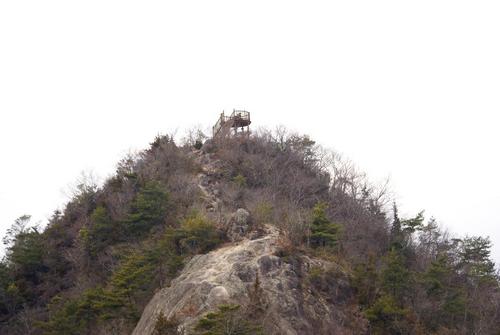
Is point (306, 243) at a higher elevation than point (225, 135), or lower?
lower

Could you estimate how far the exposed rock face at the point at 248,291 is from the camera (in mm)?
19562

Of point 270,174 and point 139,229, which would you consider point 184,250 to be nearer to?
point 139,229

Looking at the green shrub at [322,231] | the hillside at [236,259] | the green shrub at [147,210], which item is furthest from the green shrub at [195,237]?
the green shrub at [322,231]

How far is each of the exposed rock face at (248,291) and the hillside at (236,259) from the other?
7 cm

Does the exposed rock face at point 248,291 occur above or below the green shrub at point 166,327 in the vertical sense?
above

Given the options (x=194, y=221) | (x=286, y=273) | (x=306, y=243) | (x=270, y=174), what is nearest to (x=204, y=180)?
(x=270, y=174)

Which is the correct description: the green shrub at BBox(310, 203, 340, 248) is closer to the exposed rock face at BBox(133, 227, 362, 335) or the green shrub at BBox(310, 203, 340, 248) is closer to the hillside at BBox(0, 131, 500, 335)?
the hillside at BBox(0, 131, 500, 335)

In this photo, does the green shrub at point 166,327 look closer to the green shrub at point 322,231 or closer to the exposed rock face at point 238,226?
the exposed rock face at point 238,226

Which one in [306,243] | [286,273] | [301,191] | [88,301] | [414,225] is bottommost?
[88,301]

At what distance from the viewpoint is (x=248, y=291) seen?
20.4 metres

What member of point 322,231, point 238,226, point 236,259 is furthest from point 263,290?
point 322,231

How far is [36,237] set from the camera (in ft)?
118

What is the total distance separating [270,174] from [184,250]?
12418 millimetres

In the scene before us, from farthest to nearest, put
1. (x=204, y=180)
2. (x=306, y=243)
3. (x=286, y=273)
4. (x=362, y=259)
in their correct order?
(x=204, y=180), (x=362, y=259), (x=306, y=243), (x=286, y=273)
